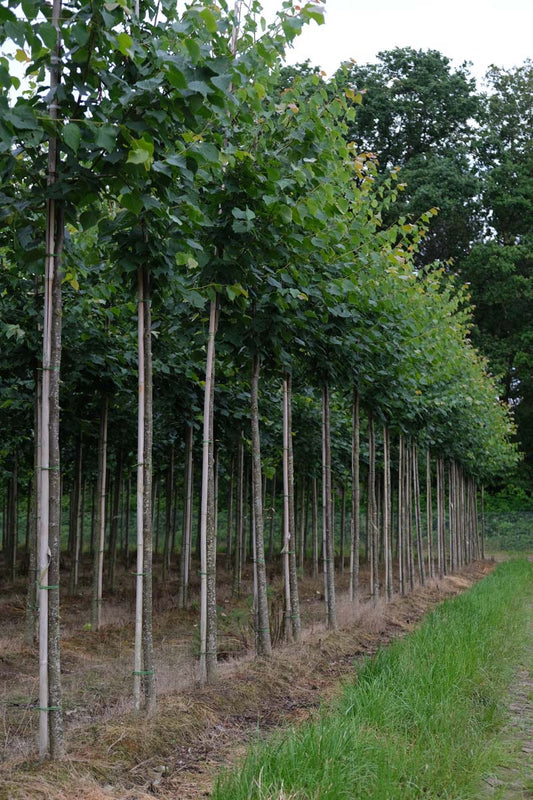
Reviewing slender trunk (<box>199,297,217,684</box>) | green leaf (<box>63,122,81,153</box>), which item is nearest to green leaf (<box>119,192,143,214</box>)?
green leaf (<box>63,122,81,153</box>)

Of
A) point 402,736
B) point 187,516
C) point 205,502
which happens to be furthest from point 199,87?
point 187,516

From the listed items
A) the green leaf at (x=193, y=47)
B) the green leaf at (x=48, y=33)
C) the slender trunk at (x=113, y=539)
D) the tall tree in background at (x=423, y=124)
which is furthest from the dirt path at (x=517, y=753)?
the tall tree in background at (x=423, y=124)

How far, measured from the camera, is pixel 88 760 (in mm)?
4480

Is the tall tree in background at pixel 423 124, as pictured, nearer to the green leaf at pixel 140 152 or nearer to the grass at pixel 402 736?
the grass at pixel 402 736

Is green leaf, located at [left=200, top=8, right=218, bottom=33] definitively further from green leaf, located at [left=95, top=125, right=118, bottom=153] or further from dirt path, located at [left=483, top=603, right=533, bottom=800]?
dirt path, located at [left=483, top=603, right=533, bottom=800]

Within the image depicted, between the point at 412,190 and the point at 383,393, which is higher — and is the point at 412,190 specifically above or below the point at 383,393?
above

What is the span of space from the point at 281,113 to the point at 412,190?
2749cm

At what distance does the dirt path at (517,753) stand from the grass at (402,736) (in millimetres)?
96

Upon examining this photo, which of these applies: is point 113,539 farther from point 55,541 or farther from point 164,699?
point 55,541

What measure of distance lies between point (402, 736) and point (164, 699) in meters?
1.84

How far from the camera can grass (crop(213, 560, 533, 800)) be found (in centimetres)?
404

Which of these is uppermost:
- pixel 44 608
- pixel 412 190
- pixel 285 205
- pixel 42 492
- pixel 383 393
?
pixel 412 190

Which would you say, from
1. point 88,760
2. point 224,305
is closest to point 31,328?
point 224,305

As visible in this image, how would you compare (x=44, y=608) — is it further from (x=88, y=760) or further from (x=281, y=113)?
(x=281, y=113)
